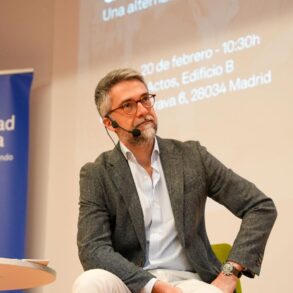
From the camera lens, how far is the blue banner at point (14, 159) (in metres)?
4.43

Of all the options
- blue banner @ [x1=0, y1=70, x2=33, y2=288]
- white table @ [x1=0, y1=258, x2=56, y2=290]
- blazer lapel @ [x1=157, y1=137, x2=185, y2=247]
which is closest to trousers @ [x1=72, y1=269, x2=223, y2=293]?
blazer lapel @ [x1=157, y1=137, x2=185, y2=247]

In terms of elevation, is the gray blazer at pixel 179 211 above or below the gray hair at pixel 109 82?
below

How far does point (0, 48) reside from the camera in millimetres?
5027

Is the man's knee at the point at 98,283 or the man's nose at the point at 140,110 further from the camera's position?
the man's nose at the point at 140,110

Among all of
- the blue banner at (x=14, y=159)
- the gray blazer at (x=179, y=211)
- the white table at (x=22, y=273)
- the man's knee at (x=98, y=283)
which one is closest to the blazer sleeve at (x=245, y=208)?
the gray blazer at (x=179, y=211)

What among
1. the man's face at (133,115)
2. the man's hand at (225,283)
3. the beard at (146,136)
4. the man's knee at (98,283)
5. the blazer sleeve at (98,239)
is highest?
the man's face at (133,115)

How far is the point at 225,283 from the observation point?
2.09 metres

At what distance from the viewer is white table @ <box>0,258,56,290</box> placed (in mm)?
2131

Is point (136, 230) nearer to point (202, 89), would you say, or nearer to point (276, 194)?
point (276, 194)

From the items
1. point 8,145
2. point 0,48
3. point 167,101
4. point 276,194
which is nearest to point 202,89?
point 167,101

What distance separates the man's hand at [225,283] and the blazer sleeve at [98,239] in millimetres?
222

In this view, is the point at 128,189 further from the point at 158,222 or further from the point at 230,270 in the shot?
the point at 230,270

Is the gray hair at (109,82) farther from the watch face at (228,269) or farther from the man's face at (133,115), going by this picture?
the watch face at (228,269)

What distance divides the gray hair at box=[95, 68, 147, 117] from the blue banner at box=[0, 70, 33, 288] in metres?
2.20
